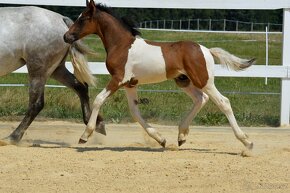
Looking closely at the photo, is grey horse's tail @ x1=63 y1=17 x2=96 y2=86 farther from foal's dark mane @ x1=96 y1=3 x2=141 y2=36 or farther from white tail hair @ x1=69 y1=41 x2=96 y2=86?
foal's dark mane @ x1=96 y1=3 x2=141 y2=36

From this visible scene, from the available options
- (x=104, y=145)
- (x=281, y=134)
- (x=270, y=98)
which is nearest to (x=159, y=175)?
(x=104, y=145)

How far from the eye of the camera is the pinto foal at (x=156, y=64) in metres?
8.00

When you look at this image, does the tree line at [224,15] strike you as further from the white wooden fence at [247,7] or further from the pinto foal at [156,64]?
the pinto foal at [156,64]

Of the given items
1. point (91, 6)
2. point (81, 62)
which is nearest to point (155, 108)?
point (81, 62)

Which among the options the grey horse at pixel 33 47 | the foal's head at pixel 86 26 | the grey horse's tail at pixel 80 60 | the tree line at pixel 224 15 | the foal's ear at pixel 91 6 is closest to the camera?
the foal's ear at pixel 91 6

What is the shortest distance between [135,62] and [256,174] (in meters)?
1.99

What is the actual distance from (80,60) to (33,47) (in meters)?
0.71

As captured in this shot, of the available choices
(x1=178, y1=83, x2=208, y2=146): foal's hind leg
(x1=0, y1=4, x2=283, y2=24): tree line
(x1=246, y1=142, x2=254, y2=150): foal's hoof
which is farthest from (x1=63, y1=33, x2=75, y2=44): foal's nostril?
(x1=0, y1=4, x2=283, y2=24): tree line

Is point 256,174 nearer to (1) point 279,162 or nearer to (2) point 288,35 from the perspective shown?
(1) point 279,162

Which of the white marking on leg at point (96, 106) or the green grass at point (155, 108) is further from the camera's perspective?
the green grass at point (155, 108)

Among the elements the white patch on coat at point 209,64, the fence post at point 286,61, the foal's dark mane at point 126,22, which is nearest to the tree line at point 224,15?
the fence post at point 286,61

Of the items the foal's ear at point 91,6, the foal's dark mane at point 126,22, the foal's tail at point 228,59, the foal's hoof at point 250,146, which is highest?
the foal's ear at point 91,6

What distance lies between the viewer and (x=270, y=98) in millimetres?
14359

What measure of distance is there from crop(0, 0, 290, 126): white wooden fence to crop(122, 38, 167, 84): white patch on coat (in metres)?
3.04
